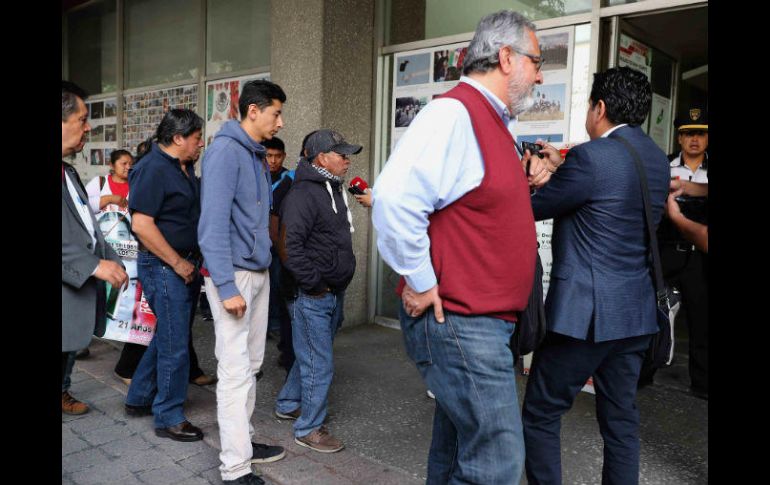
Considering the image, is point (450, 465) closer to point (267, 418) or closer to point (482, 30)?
point (482, 30)

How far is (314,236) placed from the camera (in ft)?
11.4

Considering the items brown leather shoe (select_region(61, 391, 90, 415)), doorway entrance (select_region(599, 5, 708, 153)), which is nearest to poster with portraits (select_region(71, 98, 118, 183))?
brown leather shoe (select_region(61, 391, 90, 415))

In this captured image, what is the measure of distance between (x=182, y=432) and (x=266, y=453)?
1.95 feet

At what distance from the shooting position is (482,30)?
2.08 m

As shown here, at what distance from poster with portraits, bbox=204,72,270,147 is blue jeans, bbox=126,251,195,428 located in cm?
382

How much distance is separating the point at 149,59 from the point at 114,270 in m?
6.72

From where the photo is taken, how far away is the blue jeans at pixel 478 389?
195cm

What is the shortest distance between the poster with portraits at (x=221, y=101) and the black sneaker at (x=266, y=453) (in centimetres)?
456

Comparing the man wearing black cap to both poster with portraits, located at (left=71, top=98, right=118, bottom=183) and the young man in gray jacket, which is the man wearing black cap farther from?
poster with portraits, located at (left=71, top=98, right=118, bottom=183)

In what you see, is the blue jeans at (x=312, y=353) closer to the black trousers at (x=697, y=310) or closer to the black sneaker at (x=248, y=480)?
the black sneaker at (x=248, y=480)

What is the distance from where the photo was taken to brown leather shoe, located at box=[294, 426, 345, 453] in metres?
3.41

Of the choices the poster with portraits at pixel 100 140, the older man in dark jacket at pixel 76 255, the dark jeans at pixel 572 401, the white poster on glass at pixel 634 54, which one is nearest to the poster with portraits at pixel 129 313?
the older man in dark jacket at pixel 76 255

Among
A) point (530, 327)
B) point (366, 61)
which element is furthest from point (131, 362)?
point (366, 61)

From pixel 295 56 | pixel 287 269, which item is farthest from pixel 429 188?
pixel 295 56
